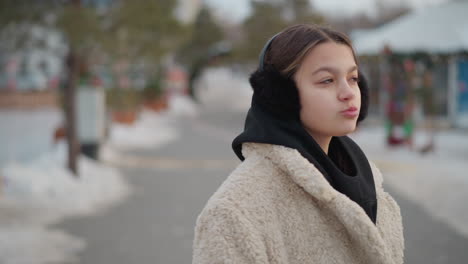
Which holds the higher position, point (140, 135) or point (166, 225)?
point (166, 225)

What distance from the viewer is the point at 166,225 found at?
7133 millimetres

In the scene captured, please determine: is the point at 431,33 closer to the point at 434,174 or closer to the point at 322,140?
the point at 434,174

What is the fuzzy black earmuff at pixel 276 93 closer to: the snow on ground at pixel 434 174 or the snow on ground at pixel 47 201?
the snow on ground at pixel 47 201

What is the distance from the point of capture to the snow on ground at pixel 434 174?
7680mm

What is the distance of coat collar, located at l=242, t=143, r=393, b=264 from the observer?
1.59 meters

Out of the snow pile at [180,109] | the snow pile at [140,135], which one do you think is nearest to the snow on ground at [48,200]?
the snow pile at [140,135]

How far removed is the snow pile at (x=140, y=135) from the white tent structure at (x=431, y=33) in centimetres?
610

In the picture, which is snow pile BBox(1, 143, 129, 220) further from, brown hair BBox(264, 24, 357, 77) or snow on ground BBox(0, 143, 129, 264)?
brown hair BBox(264, 24, 357, 77)

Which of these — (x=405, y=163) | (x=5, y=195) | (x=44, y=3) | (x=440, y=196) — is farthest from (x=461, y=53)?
(x=5, y=195)

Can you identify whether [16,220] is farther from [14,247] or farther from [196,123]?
[196,123]

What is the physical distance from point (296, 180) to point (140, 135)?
1591 cm

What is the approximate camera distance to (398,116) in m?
14.4

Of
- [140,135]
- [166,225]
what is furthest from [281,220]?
[140,135]

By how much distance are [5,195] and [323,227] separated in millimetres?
6907
